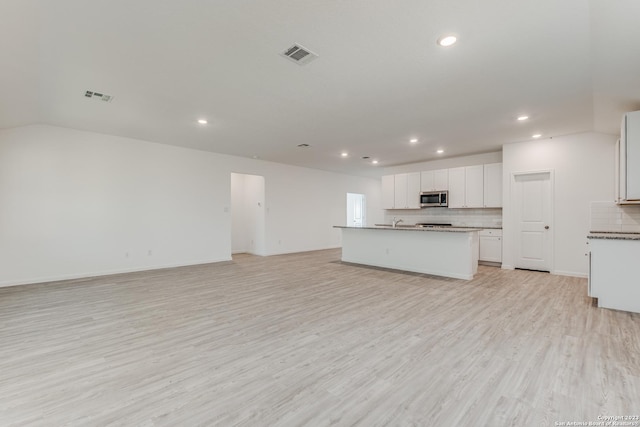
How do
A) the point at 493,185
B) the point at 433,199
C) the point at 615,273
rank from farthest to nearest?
the point at 433,199 → the point at 493,185 → the point at 615,273

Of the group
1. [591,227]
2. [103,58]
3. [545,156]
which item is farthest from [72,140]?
[591,227]

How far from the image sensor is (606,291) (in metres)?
3.56

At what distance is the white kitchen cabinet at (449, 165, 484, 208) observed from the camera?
685 centimetres

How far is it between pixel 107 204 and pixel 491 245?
8.35 meters

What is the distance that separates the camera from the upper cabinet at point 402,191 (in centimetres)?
808

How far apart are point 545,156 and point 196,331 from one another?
6.94m

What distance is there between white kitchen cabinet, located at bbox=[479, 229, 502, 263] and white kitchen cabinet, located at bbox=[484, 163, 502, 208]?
0.66 metres

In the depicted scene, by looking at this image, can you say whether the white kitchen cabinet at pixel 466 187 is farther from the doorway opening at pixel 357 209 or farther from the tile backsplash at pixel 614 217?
the doorway opening at pixel 357 209

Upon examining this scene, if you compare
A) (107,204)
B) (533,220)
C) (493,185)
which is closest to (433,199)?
(493,185)

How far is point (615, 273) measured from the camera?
3531mm

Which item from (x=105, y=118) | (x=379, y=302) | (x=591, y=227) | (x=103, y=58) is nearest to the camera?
(x=103, y=58)

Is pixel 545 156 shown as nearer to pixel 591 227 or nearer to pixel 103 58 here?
pixel 591 227

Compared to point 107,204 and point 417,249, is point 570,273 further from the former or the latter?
point 107,204

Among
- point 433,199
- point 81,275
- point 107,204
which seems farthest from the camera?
point 433,199
